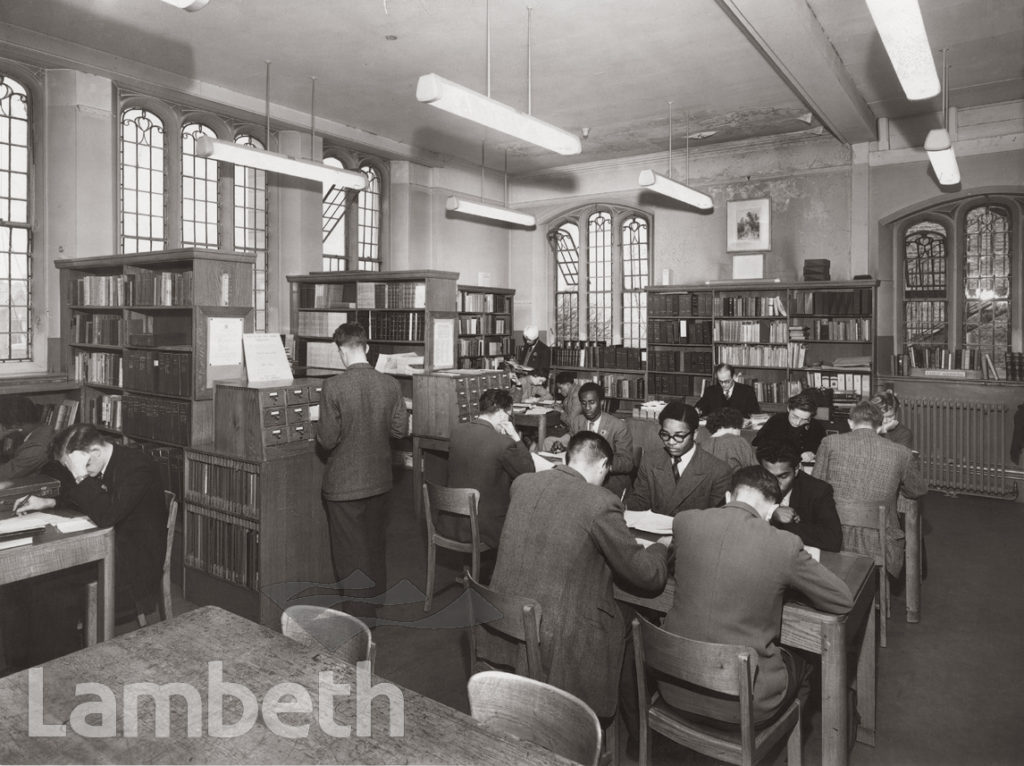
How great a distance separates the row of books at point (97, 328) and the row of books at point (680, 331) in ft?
22.0

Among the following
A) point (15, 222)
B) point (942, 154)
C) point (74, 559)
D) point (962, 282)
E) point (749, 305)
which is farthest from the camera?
point (749, 305)

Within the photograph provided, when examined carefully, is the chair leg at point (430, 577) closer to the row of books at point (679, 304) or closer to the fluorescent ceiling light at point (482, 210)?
the fluorescent ceiling light at point (482, 210)

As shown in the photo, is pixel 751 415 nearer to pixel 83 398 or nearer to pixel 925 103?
pixel 925 103

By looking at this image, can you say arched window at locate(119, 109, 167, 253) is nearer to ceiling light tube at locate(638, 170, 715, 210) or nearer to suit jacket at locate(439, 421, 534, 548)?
suit jacket at locate(439, 421, 534, 548)

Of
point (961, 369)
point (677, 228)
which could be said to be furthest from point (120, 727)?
point (677, 228)

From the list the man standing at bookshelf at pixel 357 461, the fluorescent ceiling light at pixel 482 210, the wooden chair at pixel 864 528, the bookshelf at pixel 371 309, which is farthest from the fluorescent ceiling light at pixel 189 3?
the fluorescent ceiling light at pixel 482 210

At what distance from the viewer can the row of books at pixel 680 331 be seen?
974 centimetres

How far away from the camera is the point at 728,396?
819 centimetres

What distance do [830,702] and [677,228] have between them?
8735 mm

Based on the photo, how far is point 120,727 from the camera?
174 centimetres

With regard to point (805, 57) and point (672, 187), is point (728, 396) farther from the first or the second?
point (805, 57)

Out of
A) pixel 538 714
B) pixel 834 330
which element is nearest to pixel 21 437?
pixel 538 714

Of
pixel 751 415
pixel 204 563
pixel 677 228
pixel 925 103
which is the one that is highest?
pixel 925 103

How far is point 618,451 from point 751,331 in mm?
4912
